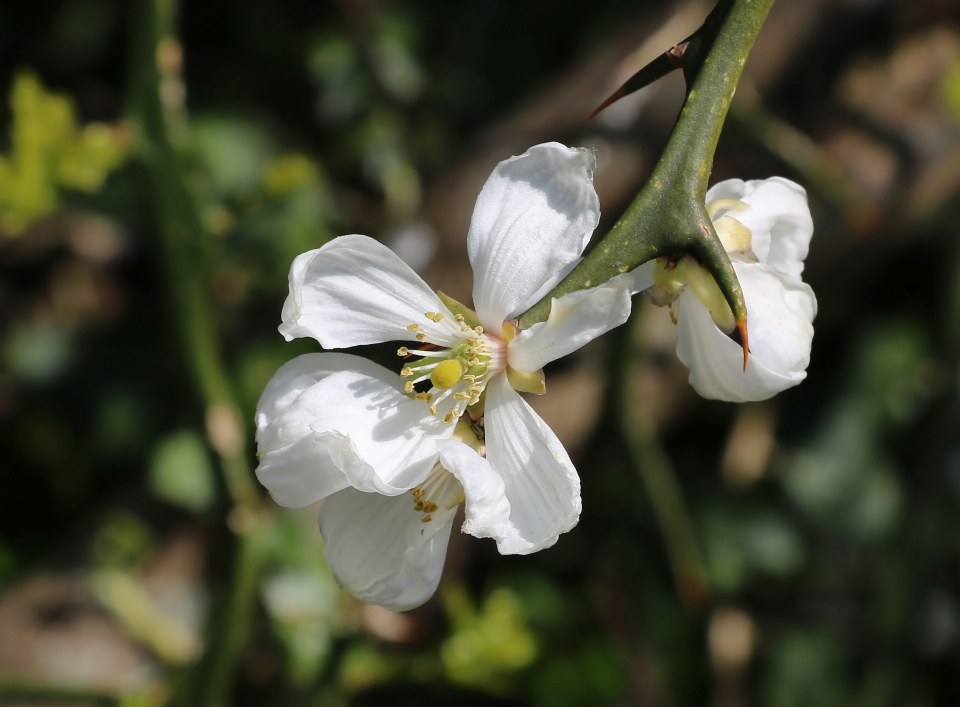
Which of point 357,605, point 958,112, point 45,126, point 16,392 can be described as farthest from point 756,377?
point 16,392

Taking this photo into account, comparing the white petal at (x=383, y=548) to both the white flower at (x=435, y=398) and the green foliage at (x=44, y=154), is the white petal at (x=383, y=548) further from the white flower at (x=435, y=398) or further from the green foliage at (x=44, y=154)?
the green foliage at (x=44, y=154)

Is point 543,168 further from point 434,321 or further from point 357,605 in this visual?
point 357,605

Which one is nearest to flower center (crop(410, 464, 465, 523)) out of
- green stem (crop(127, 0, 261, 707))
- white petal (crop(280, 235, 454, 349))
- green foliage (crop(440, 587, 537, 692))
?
white petal (crop(280, 235, 454, 349))

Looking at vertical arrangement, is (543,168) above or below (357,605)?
below

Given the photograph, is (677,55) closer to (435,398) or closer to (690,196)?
(690,196)

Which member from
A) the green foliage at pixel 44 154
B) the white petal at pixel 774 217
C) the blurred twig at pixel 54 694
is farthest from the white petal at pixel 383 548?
the green foliage at pixel 44 154

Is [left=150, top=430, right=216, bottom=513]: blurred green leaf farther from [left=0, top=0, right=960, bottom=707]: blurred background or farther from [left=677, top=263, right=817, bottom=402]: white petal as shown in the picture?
[left=677, top=263, right=817, bottom=402]: white petal
